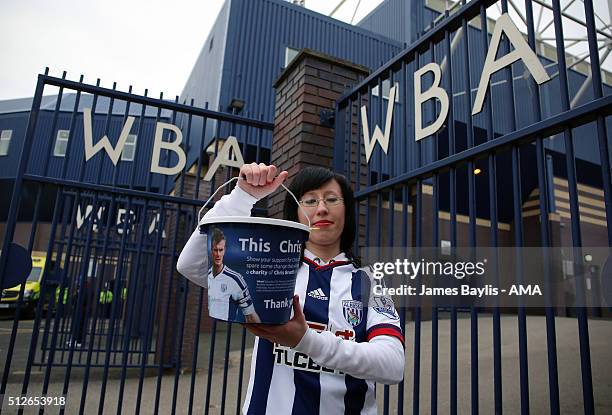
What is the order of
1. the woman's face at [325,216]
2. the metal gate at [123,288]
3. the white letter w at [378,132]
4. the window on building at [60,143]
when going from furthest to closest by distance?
the window on building at [60,143] < the metal gate at [123,288] < the white letter w at [378,132] < the woman's face at [325,216]

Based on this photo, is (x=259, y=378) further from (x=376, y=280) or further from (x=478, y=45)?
(x=478, y=45)

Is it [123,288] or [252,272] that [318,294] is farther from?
[123,288]

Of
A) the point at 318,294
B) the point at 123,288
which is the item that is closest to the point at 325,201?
the point at 318,294

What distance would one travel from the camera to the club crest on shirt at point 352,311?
1435mm

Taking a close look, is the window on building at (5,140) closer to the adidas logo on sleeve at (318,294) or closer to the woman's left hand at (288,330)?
the adidas logo on sleeve at (318,294)

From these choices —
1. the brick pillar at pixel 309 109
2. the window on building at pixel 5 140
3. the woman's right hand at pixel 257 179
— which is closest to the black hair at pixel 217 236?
the woman's right hand at pixel 257 179

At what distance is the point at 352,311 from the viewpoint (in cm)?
144

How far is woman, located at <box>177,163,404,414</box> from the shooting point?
3.92ft

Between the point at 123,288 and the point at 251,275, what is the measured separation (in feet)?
25.0

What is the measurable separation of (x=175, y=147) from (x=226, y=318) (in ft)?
8.72

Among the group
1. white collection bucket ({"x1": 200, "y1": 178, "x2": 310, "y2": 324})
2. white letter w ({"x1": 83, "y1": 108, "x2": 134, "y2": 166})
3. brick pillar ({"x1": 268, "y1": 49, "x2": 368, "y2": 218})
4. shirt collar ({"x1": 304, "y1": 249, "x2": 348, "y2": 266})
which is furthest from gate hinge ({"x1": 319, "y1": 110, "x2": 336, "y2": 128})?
white collection bucket ({"x1": 200, "y1": 178, "x2": 310, "y2": 324})

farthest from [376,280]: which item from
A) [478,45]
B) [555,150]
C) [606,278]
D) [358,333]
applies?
[555,150]

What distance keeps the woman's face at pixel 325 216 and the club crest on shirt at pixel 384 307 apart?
296 mm

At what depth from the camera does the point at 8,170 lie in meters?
20.1
